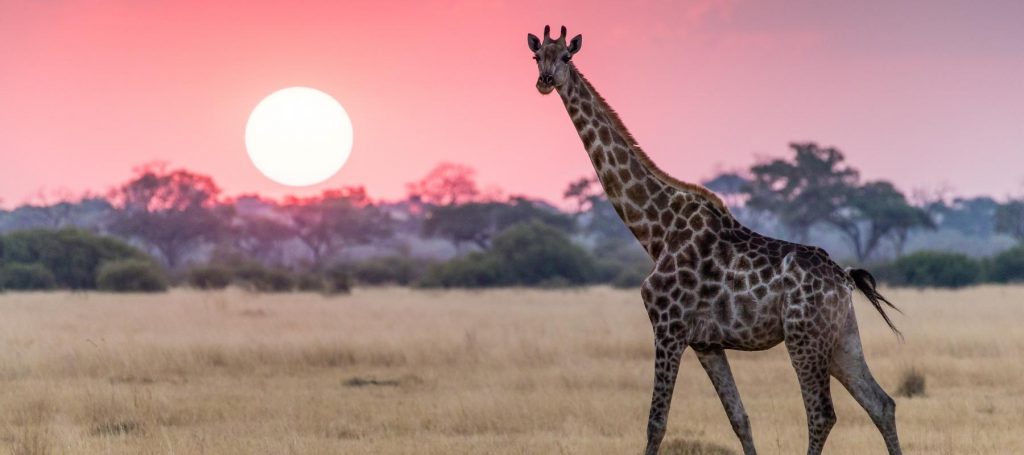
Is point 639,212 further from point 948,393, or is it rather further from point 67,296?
point 67,296

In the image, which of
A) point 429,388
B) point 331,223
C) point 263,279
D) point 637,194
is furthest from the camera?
point 331,223

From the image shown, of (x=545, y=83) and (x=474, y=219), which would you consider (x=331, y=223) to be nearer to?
(x=474, y=219)

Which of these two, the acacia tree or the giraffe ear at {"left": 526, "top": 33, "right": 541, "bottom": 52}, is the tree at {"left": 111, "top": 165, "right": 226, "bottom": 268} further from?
the giraffe ear at {"left": 526, "top": 33, "right": 541, "bottom": 52}

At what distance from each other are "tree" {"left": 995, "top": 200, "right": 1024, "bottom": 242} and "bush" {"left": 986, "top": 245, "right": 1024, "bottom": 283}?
2001 centimetres

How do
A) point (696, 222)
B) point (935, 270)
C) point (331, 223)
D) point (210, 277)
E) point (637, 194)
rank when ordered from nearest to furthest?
point (696, 222) → point (637, 194) → point (935, 270) → point (210, 277) → point (331, 223)

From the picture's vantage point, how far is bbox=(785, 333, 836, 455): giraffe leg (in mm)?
9109

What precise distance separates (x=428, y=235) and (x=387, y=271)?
14.9 m

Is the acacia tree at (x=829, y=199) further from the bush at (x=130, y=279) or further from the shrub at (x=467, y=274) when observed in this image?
the bush at (x=130, y=279)

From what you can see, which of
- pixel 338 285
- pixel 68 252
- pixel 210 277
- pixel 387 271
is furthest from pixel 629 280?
pixel 68 252

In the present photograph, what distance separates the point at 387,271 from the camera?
178 ft

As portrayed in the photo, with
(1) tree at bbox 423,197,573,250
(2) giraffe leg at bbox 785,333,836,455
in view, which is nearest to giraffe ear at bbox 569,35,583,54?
(2) giraffe leg at bbox 785,333,836,455

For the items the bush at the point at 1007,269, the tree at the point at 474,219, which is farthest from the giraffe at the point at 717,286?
the tree at the point at 474,219

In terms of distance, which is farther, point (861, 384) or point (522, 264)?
point (522, 264)

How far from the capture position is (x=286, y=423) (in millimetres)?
12703
